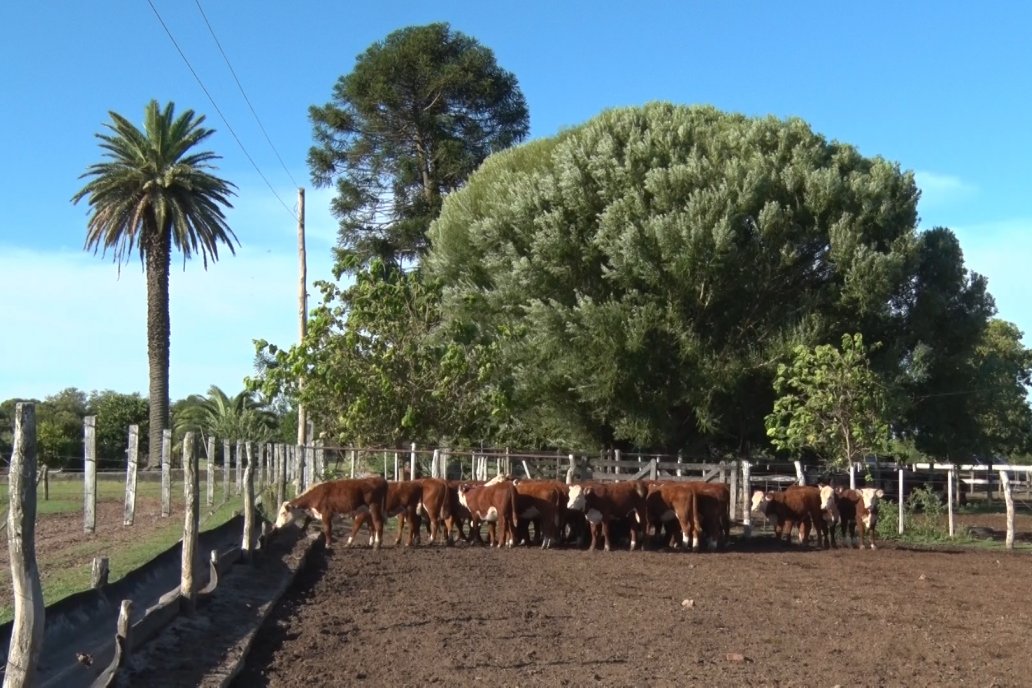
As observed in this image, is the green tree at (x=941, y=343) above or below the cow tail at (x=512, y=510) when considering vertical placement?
above

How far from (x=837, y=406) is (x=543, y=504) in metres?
8.72

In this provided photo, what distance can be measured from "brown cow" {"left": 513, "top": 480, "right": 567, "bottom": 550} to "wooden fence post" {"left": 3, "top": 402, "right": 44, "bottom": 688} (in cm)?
1446

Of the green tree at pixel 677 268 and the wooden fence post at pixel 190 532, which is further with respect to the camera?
the green tree at pixel 677 268

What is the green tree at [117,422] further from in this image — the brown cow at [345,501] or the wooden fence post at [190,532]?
the wooden fence post at [190,532]

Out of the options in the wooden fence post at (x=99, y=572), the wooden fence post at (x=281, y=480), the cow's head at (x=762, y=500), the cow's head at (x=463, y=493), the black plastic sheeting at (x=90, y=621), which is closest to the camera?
the black plastic sheeting at (x=90, y=621)

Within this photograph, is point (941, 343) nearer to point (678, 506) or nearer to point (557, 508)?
point (678, 506)

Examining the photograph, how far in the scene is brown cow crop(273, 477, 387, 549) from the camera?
2020 centimetres

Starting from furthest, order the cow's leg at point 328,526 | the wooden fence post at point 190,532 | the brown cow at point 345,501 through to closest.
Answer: the brown cow at point 345,501 → the cow's leg at point 328,526 → the wooden fence post at point 190,532

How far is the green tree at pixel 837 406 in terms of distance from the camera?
26219 millimetres

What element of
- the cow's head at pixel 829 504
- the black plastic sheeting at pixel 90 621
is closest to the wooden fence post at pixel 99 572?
the black plastic sheeting at pixel 90 621

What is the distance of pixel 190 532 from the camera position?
11281mm

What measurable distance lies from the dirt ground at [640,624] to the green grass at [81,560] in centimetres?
217

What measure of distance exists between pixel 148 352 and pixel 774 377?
68.6 ft

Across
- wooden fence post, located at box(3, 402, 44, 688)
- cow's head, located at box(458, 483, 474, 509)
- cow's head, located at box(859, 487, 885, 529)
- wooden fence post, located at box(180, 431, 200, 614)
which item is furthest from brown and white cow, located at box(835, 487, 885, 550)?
wooden fence post, located at box(3, 402, 44, 688)
